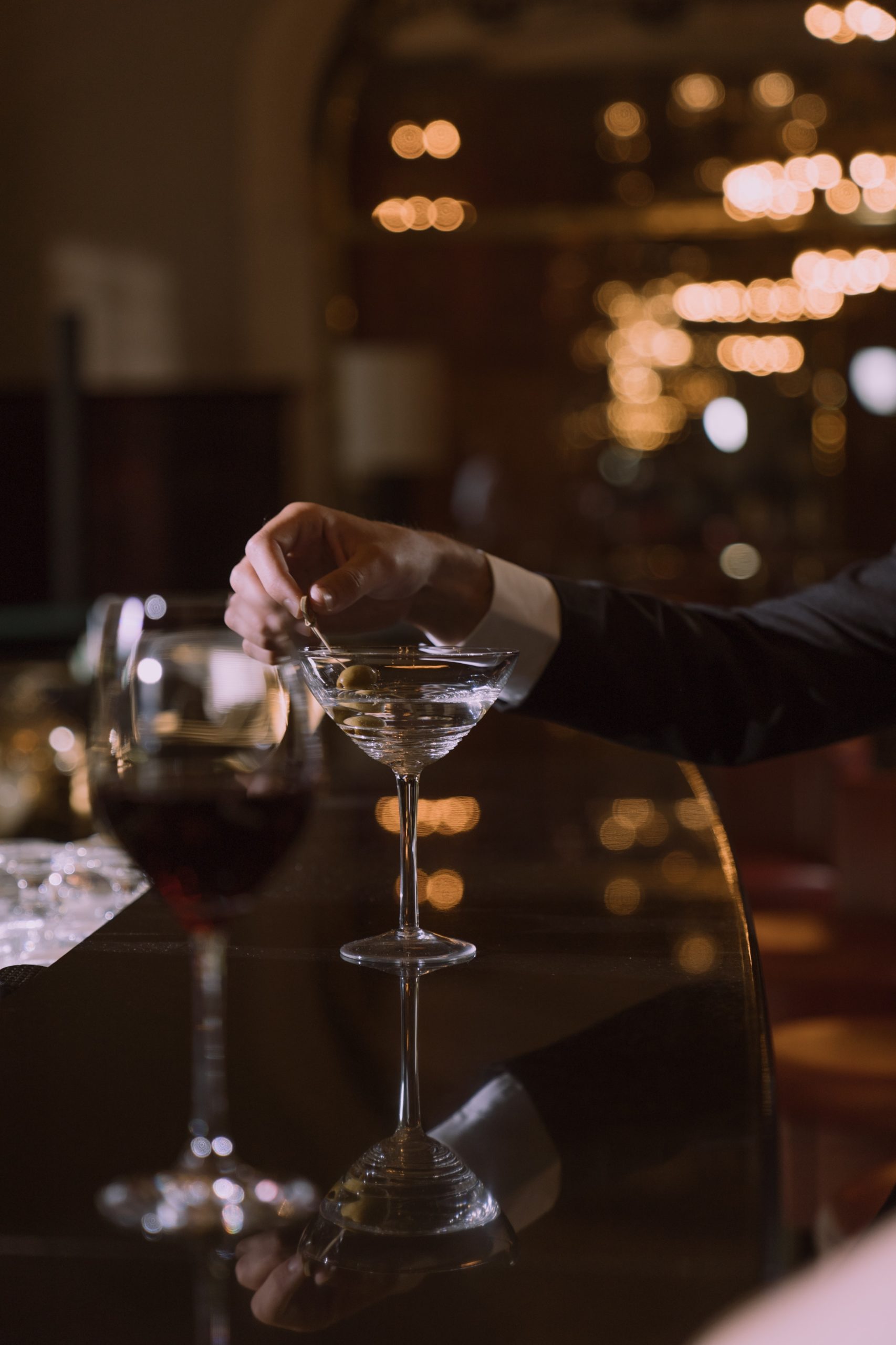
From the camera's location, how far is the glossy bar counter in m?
0.39

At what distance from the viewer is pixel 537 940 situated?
79cm

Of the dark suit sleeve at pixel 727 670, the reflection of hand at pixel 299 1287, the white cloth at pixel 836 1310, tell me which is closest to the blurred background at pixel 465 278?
the dark suit sleeve at pixel 727 670

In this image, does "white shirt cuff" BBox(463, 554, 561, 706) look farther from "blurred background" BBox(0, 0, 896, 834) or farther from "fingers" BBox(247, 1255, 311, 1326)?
"blurred background" BBox(0, 0, 896, 834)

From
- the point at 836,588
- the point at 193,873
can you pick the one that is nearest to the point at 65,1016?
the point at 193,873

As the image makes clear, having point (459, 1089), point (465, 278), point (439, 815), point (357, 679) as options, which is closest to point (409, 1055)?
point (459, 1089)

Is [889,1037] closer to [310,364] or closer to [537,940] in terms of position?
[537,940]

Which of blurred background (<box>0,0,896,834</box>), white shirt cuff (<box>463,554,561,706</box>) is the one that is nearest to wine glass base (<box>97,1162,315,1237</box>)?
white shirt cuff (<box>463,554,561,706</box>)

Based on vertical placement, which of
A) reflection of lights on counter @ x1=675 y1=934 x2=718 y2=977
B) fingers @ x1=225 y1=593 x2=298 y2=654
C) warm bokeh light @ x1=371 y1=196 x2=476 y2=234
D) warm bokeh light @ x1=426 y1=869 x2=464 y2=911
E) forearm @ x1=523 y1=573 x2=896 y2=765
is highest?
warm bokeh light @ x1=371 y1=196 x2=476 y2=234

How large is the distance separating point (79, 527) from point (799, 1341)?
468cm

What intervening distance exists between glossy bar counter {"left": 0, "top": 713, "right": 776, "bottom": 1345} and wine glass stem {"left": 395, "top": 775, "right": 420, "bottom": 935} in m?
0.04

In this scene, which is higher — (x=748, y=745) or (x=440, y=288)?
(x=440, y=288)

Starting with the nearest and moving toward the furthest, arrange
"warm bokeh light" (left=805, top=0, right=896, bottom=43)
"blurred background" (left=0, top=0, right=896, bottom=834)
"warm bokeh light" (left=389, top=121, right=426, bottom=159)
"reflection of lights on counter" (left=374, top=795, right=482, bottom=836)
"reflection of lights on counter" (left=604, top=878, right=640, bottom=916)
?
"reflection of lights on counter" (left=604, top=878, right=640, bottom=916) → "reflection of lights on counter" (left=374, top=795, right=482, bottom=836) → "blurred background" (left=0, top=0, right=896, bottom=834) → "warm bokeh light" (left=805, top=0, right=896, bottom=43) → "warm bokeh light" (left=389, top=121, right=426, bottom=159)

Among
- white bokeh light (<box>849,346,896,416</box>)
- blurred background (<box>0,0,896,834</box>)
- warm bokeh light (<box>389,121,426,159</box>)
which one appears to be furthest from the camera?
white bokeh light (<box>849,346,896,416</box>)

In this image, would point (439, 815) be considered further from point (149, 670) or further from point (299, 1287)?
point (299, 1287)
